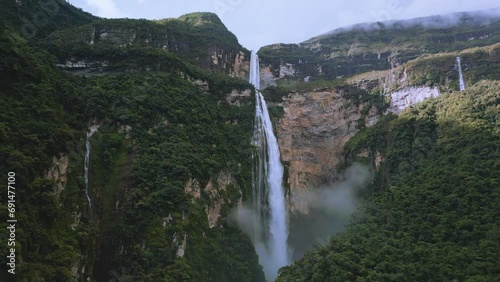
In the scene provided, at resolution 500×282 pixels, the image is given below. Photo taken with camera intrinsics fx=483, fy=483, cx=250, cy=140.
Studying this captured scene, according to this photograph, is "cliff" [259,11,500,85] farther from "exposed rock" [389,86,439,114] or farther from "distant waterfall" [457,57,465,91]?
"exposed rock" [389,86,439,114]

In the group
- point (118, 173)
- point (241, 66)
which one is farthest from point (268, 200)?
point (241, 66)

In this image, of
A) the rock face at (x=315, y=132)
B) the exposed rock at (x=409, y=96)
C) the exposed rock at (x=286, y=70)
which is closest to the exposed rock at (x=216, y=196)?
the rock face at (x=315, y=132)

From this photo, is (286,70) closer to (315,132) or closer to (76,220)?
(315,132)

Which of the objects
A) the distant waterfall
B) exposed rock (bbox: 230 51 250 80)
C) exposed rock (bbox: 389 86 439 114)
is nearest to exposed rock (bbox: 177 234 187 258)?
exposed rock (bbox: 389 86 439 114)

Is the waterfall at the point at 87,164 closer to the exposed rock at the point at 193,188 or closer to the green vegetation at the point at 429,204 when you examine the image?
the exposed rock at the point at 193,188

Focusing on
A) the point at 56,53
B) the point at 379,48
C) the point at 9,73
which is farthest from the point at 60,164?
the point at 379,48

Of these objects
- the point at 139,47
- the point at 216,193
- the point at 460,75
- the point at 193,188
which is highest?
the point at 139,47
